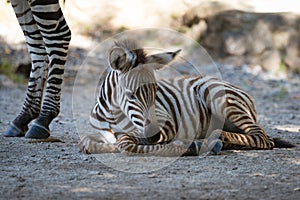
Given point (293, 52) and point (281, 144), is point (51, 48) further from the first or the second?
point (293, 52)

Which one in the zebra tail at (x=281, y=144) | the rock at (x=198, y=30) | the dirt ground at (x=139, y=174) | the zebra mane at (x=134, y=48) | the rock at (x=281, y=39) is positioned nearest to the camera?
the dirt ground at (x=139, y=174)

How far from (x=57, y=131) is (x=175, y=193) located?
410cm

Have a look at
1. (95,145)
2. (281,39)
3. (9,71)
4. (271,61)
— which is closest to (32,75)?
(95,145)

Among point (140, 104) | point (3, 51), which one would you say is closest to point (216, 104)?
point (140, 104)

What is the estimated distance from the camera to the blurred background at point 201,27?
49.6 feet

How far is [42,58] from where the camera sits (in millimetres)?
7914

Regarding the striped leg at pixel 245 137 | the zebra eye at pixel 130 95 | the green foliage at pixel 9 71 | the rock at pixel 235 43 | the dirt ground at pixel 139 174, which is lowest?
the dirt ground at pixel 139 174

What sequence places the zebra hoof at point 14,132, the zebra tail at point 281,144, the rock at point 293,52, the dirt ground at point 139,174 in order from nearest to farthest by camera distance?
the dirt ground at point 139,174 → the zebra tail at point 281,144 → the zebra hoof at point 14,132 → the rock at point 293,52

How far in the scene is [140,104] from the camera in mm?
6211

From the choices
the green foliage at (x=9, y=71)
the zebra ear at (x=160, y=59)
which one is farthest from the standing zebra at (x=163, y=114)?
the green foliage at (x=9, y=71)

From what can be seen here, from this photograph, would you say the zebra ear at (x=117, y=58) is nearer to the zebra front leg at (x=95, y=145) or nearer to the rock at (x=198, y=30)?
the zebra front leg at (x=95, y=145)

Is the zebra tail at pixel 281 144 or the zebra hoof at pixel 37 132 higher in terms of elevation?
the zebra hoof at pixel 37 132

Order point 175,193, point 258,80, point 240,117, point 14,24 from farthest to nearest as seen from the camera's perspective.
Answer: point 14,24
point 258,80
point 240,117
point 175,193

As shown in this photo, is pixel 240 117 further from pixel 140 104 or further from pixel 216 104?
pixel 140 104
